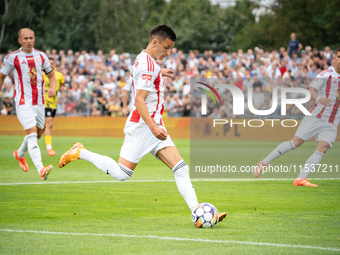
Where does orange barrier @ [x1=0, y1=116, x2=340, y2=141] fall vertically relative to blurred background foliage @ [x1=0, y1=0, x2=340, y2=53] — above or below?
below

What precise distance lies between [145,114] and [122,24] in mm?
58631

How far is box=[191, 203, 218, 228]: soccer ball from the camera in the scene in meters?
6.43

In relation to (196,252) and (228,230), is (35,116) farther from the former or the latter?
(196,252)

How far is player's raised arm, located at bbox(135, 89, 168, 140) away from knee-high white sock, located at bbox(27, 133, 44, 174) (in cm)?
470

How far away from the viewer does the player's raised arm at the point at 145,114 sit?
629 cm

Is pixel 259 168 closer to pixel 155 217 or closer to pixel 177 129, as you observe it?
pixel 155 217

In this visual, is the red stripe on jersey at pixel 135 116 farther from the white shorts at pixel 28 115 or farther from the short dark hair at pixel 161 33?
the white shorts at pixel 28 115

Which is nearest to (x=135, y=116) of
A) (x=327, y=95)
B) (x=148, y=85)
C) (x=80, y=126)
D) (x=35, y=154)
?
(x=148, y=85)

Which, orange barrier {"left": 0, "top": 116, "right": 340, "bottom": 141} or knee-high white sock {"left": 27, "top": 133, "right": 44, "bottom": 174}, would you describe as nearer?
knee-high white sock {"left": 27, "top": 133, "right": 44, "bottom": 174}

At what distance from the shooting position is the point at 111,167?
272 inches

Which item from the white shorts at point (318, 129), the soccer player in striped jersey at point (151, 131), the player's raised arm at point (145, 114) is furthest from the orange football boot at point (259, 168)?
the player's raised arm at point (145, 114)

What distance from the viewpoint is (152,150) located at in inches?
265

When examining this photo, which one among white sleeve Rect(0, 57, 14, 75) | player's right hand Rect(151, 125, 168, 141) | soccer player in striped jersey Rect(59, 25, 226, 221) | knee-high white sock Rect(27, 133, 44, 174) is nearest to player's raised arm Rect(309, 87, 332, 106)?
soccer player in striped jersey Rect(59, 25, 226, 221)

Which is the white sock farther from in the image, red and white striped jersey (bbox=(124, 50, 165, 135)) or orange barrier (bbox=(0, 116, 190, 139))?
orange barrier (bbox=(0, 116, 190, 139))
